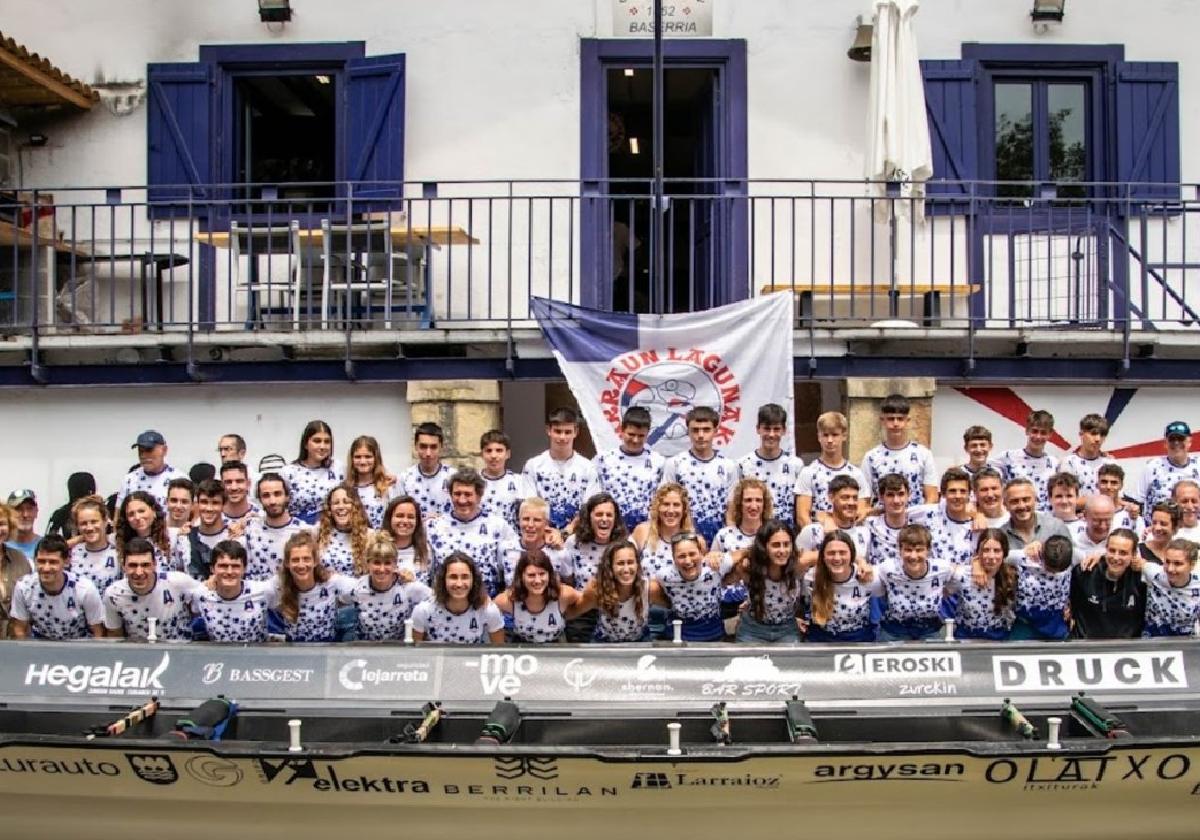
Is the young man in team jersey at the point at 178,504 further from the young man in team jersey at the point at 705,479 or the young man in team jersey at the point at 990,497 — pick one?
the young man in team jersey at the point at 990,497

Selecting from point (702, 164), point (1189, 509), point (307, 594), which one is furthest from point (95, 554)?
point (702, 164)

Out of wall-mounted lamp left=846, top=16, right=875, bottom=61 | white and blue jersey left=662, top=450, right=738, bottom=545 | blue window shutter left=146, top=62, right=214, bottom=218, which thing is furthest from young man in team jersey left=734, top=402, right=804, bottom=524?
blue window shutter left=146, top=62, right=214, bottom=218

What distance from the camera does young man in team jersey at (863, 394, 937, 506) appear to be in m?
7.75

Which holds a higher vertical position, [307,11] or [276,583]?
[307,11]

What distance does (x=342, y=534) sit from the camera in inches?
283

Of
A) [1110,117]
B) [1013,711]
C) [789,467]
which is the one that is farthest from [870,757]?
[1110,117]

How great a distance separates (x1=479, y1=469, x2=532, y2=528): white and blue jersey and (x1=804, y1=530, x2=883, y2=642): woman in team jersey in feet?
5.23

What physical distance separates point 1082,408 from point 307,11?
651 centimetres

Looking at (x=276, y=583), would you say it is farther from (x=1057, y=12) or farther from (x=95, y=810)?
(x=1057, y=12)

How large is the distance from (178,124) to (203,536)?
185 inches

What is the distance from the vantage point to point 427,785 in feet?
19.1

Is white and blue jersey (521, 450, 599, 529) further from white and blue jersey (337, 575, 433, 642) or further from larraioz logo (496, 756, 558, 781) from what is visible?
larraioz logo (496, 756, 558, 781)

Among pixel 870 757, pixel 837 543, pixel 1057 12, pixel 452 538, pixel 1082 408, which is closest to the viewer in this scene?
pixel 870 757

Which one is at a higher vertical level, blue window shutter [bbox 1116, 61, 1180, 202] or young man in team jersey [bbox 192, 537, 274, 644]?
blue window shutter [bbox 1116, 61, 1180, 202]
